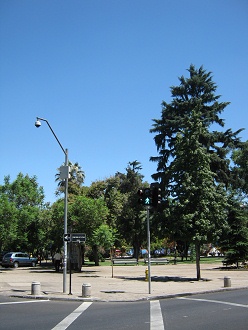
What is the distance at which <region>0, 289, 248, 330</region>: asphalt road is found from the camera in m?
9.28

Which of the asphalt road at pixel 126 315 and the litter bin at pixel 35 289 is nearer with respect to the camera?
the asphalt road at pixel 126 315

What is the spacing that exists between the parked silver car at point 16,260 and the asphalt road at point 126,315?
30.0m

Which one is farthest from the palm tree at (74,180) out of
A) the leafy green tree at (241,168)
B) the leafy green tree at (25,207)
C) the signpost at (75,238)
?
the signpost at (75,238)

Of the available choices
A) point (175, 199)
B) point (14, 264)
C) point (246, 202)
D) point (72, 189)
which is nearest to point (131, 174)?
point (72, 189)

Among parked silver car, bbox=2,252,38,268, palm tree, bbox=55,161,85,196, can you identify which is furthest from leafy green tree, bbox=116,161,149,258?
parked silver car, bbox=2,252,38,268

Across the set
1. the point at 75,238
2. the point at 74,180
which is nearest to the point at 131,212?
the point at 74,180

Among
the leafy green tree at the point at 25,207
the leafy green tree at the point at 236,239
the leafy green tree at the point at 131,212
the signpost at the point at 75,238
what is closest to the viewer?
the signpost at the point at 75,238

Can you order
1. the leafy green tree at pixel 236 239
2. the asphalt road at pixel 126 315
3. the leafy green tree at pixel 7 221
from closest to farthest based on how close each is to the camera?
the asphalt road at pixel 126 315 < the leafy green tree at pixel 236 239 < the leafy green tree at pixel 7 221

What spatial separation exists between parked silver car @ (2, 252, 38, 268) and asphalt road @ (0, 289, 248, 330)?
2996cm

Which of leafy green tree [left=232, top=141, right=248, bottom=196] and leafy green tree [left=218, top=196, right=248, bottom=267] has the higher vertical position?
leafy green tree [left=232, top=141, right=248, bottom=196]

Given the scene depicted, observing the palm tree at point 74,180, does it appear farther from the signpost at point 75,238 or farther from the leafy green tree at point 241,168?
the signpost at point 75,238

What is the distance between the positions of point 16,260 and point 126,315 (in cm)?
3536

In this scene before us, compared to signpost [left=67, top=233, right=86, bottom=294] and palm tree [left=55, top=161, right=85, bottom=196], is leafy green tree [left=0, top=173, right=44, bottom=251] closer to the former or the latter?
palm tree [left=55, top=161, right=85, bottom=196]

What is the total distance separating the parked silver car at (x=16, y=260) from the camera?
42.9 m
